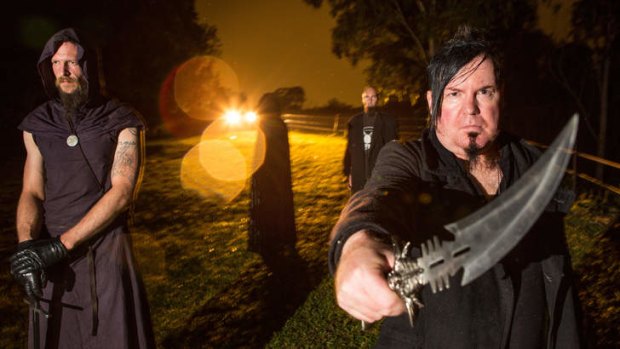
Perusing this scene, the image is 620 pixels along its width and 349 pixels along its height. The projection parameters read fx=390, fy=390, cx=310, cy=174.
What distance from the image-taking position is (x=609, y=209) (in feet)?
26.6

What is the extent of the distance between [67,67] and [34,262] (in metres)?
1.31

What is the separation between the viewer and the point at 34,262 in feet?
7.60

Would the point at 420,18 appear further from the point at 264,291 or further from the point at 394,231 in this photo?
the point at 394,231

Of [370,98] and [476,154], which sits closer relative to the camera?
[476,154]

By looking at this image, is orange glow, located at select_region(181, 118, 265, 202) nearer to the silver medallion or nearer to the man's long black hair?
the silver medallion

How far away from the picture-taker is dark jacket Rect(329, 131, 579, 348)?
1.60 m

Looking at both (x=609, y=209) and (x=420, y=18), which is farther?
(x=420, y=18)

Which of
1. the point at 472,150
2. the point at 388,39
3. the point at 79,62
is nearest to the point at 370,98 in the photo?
the point at 79,62

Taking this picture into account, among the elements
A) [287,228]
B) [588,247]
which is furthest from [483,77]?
[588,247]

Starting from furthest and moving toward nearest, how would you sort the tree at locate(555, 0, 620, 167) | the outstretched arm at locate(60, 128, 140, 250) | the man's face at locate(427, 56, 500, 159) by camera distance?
the tree at locate(555, 0, 620, 167) < the outstretched arm at locate(60, 128, 140, 250) < the man's face at locate(427, 56, 500, 159)

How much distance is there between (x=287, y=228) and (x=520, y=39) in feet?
54.6

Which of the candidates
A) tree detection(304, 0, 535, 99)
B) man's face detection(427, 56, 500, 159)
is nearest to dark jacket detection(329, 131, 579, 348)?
man's face detection(427, 56, 500, 159)

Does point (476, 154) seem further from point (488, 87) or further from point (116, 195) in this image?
point (116, 195)

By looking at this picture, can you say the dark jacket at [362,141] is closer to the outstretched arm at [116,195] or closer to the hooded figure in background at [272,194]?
the hooded figure in background at [272,194]
